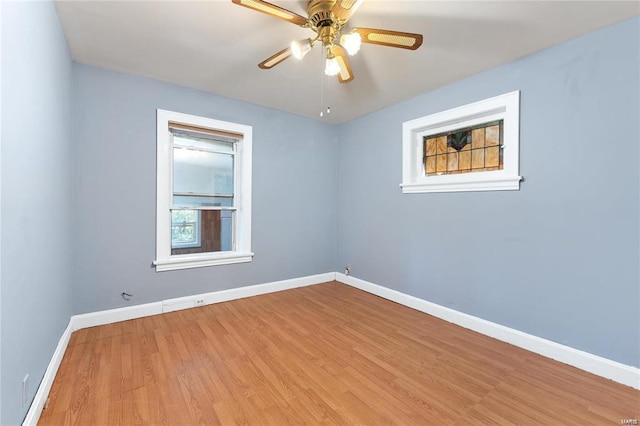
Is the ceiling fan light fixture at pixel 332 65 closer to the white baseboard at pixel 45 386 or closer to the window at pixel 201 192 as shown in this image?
the window at pixel 201 192

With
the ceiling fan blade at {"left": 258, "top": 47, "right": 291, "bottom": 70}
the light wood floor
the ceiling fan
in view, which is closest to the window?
the light wood floor

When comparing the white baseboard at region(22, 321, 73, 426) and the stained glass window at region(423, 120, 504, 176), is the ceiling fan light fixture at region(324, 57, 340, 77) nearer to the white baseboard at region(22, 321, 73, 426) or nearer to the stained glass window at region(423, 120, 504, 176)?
the stained glass window at region(423, 120, 504, 176)

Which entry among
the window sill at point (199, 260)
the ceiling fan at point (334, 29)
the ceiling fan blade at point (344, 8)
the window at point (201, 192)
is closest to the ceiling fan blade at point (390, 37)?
the ceiling fan at point (334, 29)

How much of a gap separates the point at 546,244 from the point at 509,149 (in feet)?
2.87

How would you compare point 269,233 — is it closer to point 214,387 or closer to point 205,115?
point 205,115

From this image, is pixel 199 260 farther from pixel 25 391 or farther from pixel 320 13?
pixel 320 13

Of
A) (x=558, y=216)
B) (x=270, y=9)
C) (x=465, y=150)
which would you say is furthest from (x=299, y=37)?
(x=558, y=216)

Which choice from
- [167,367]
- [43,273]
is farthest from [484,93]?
[43,273]

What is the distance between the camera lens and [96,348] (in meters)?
2.19

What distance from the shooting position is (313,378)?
Answer: 1.86 metres

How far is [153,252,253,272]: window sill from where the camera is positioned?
116 inches

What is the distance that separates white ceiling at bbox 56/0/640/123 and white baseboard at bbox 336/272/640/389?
7.87ft

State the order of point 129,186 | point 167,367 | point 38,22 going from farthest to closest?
point 129,186, point 167,367, point 38,22

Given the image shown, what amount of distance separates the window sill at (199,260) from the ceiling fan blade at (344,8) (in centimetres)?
274
